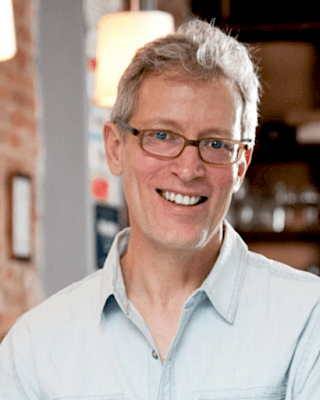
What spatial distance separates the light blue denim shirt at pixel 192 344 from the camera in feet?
4.88

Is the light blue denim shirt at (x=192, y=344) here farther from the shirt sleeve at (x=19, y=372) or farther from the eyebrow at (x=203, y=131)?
the eyebrow at (x=203, y=131)

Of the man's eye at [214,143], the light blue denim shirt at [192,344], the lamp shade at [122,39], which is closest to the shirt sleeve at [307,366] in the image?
the light blue denim shirt at [192,344]

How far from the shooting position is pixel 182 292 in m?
1.63

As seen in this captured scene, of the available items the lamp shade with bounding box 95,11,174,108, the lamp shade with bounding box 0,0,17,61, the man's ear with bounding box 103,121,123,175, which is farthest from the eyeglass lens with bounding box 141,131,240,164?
the lamp shade with bounding box 95,11,174,108

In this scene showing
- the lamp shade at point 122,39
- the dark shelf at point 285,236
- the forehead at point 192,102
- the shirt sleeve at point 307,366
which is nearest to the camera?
the shirt sleeve at point 307,366

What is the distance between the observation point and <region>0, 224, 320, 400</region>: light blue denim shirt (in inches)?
58.5

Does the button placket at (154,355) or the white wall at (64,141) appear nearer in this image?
the button placket at (154,355)

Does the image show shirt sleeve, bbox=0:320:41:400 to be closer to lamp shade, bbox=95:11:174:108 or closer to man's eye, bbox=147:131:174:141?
man's eye, bbox=147:131:174:141

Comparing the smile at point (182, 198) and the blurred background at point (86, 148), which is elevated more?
the smile at point (182, 198)

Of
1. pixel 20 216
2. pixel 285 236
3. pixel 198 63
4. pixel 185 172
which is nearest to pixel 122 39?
pixel 20 216

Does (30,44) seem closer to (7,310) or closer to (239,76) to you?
(7,310)

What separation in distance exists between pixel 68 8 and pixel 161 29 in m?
1.03

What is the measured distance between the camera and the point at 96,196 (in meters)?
3.96

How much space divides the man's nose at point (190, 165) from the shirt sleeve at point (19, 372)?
46 centimetres
